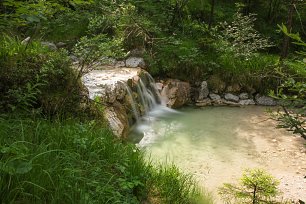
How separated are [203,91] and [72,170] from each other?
290 inches

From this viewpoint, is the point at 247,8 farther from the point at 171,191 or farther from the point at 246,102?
the point at 171,191

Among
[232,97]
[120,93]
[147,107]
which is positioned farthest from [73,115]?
[232,97]

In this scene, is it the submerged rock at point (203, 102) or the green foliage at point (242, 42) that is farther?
the green foliage at point (242, 42)

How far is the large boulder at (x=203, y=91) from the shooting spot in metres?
9.50

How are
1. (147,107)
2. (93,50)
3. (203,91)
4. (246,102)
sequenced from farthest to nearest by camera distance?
(203,91) → (246,102) → (147,107) → (93,50)

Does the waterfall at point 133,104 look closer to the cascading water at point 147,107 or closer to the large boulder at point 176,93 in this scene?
the cascading water at point 147,107

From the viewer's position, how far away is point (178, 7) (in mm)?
10383

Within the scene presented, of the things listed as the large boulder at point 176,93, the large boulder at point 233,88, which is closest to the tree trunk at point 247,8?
the large boulder at point 233,88

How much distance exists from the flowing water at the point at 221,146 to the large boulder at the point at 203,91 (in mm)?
996

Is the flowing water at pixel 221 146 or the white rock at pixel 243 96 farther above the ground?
the white rock at pixel 243 96

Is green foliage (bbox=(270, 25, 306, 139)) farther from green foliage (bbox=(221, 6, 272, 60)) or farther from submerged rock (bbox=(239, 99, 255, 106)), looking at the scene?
green foliage (bbox=(221, 6, 272, 60))

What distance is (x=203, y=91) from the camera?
9.55 meters

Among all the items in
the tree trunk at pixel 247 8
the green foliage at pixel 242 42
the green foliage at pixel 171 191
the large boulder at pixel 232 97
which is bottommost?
the large boulder at pixel 232 97

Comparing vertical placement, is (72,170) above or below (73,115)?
above
